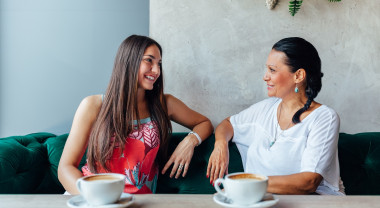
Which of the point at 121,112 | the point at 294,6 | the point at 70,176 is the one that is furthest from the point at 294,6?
the point at 70,176

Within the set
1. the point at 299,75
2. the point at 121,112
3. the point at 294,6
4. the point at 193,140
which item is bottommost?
the point at 193,140

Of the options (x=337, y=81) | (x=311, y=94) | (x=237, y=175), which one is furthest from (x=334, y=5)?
(x=237, y=175)

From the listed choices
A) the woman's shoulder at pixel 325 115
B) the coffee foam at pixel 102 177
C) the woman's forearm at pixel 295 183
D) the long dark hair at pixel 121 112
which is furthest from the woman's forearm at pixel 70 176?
the woman's shoulder at pixel 325 115

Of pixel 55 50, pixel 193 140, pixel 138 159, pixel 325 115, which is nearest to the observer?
pixel 325 115

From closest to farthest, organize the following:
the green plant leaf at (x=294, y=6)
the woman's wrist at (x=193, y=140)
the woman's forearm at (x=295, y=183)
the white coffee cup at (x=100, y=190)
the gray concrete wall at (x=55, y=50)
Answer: the white coffee cup at (x=100, y=190)
the woman's forearm at (x=295, y=183)
the woman's wrist at (x=193, y=140)
the green plant leaf at (x=294, y=6)
the gray concrete wall at (x=55, y=50)

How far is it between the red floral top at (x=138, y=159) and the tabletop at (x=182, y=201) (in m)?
0.58

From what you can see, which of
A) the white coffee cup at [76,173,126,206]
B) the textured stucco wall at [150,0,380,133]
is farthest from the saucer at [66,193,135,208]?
the textured stucco wall at [150,0,380,133]

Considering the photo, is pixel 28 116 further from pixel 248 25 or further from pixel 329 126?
pixel 329 126

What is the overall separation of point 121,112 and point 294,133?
751 millimetres

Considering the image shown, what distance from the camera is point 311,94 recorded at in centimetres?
153

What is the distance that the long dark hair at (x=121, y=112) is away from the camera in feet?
4.72

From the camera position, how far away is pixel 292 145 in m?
1.47

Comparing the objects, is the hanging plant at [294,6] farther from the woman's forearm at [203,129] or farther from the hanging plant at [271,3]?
the woman's forearm at [203,129]

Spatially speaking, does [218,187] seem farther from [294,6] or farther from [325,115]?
[294,6]
